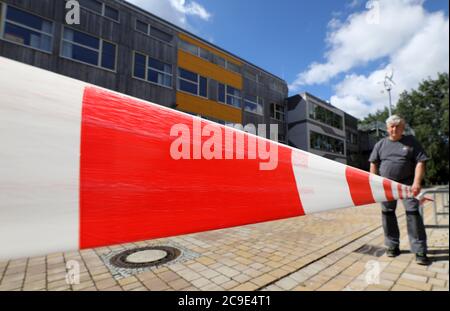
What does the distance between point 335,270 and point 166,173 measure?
9.28ft

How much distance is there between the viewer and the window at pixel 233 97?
59.7 ft

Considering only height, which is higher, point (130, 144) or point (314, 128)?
point (314, 128)

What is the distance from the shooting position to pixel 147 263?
9.87ft

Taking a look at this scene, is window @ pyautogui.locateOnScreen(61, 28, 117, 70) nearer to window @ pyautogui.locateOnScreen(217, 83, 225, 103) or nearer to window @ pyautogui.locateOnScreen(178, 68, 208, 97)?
window @ pyautogui.locateOnScreen(178, 68, 208, 97)

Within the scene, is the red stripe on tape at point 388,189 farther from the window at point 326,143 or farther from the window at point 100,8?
the window at point 326,143

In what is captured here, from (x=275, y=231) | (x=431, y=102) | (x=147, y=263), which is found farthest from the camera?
(x=431, y=102)

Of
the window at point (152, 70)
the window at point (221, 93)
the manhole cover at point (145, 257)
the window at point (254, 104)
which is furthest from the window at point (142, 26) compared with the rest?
the manhole cover at point (145, 257)

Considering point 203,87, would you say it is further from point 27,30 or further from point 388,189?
point 388,189

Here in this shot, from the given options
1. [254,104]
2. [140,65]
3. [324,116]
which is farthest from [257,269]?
[324,116]

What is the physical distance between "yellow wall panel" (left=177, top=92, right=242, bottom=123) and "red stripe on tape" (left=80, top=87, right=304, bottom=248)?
14.5m
